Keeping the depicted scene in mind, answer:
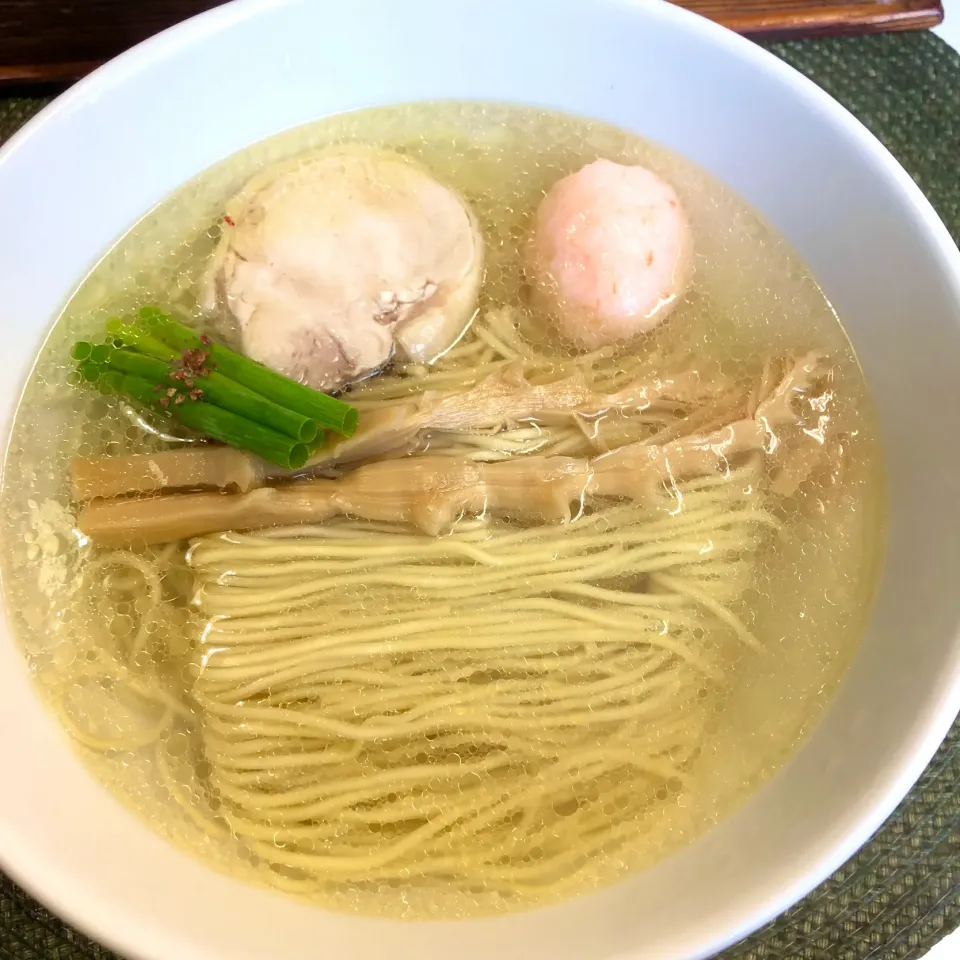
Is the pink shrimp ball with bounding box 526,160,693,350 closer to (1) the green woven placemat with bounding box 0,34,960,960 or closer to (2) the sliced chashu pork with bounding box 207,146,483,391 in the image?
(2) the sliced chashu pork with bounding box 207,146,483,391

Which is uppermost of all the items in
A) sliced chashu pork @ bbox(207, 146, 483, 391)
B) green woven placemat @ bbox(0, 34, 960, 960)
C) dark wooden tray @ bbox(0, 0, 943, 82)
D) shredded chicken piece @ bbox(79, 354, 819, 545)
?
dark wooden tray @ bbox(0, 0, 943, 82)

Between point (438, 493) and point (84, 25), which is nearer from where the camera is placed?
point (438, 493)

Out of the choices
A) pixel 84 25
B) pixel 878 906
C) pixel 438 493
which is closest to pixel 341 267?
pixel 438 493

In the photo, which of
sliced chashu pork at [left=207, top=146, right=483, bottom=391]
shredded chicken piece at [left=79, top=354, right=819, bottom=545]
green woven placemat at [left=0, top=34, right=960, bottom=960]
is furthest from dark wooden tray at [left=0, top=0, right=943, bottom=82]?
green woven placemat at [left=0, top=34, right=960, bottom=960]

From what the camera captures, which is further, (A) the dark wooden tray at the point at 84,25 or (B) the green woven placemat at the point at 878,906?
(A) the dark wooden tray at the point at 84,25

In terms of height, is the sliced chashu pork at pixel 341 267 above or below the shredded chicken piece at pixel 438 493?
above

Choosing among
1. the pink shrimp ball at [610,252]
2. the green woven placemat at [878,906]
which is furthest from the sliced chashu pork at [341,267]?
the green woven placemat at [878,906]

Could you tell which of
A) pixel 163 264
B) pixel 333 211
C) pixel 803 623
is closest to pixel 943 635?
pixel 803 623

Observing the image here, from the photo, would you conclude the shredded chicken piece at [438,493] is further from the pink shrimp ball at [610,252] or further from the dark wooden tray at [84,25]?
the dark wooden tray at [84,25]

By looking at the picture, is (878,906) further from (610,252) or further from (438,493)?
(610,252)
